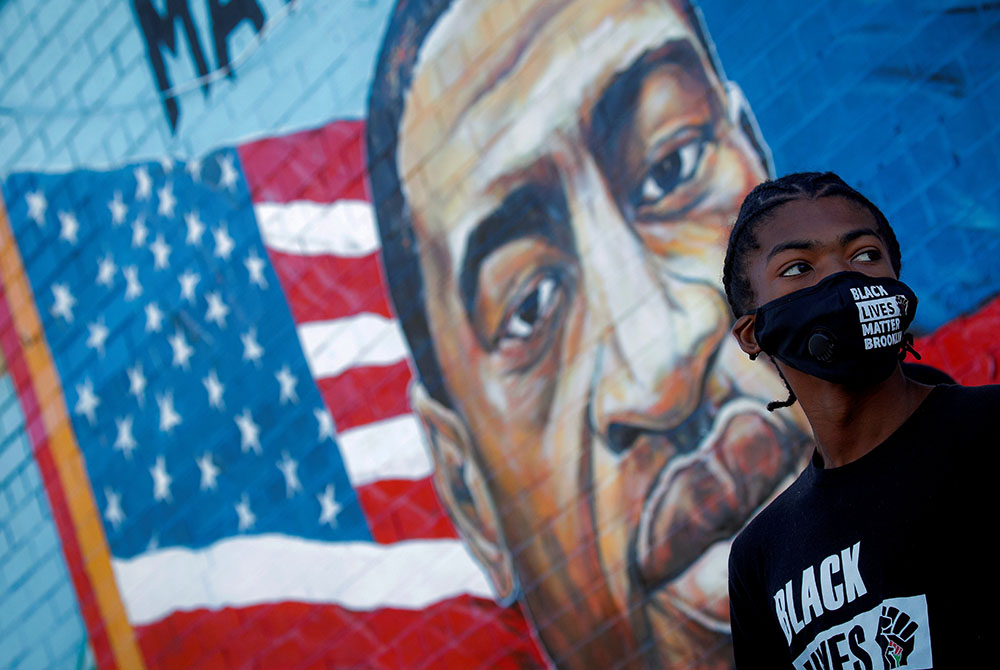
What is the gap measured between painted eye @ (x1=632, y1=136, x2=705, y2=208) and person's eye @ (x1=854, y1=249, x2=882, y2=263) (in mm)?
2110

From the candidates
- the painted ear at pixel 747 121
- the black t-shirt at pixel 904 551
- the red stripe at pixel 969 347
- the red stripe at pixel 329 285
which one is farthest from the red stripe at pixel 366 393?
the black t-shirt at pixel 904 551

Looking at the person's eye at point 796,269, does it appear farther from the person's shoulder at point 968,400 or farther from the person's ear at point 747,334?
the person's shoulder at point 968,400

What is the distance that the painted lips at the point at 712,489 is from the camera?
337cm

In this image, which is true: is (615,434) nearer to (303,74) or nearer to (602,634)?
(602,634)

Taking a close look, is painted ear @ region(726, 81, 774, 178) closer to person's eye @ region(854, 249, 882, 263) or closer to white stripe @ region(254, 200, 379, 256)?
white stripe @ region(254, 200, 379, 256)

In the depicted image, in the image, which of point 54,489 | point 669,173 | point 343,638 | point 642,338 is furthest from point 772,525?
point 54,489

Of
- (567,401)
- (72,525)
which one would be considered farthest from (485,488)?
(72,525)

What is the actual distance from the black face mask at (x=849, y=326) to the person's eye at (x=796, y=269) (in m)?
0.05

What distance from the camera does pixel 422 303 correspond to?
13.8 ft

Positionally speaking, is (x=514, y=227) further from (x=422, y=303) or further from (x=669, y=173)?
(x=669, y=173)

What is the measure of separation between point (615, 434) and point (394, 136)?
158cm

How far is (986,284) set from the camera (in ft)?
9.89

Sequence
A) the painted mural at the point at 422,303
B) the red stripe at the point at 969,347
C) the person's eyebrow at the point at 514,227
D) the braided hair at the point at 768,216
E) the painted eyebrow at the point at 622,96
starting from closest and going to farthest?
the braided hair at the point at 768,216
the red stripe at the point at 969,347
the painted mural at the point at 422,303
the painted eyebrow at the point at 622,96
the person's eyebrow at the point at 514,227

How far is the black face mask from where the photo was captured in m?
1.39
